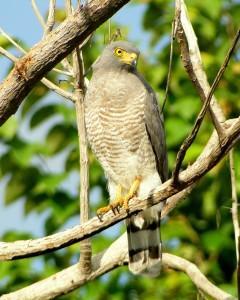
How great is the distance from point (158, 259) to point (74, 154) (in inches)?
86.1

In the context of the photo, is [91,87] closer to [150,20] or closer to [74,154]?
[74,154]

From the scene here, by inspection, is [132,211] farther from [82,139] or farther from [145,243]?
[145,243]

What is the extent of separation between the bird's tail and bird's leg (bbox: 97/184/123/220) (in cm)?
25

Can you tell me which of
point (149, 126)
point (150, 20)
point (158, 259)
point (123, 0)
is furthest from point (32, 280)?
point (123, 0)

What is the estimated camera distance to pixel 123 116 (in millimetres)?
5793

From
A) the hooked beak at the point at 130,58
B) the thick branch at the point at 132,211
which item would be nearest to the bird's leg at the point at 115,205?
the thick branch at the point at 132,211

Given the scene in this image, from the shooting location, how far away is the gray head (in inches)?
241

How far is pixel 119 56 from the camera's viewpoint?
6.17 metres

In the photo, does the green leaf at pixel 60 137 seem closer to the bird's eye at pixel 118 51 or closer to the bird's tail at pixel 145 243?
the bird's eye at pixel 118 51

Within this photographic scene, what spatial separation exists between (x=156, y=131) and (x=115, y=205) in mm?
717

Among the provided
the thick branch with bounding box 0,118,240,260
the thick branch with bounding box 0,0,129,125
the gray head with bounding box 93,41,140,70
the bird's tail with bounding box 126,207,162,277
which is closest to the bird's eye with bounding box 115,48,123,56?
the gray head with bounding box 93,41,140,70

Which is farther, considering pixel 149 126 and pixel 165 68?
pixel 165 68

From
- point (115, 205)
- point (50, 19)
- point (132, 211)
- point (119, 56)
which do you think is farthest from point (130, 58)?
point (132, 211)

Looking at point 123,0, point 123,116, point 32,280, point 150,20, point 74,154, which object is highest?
point 123,0
